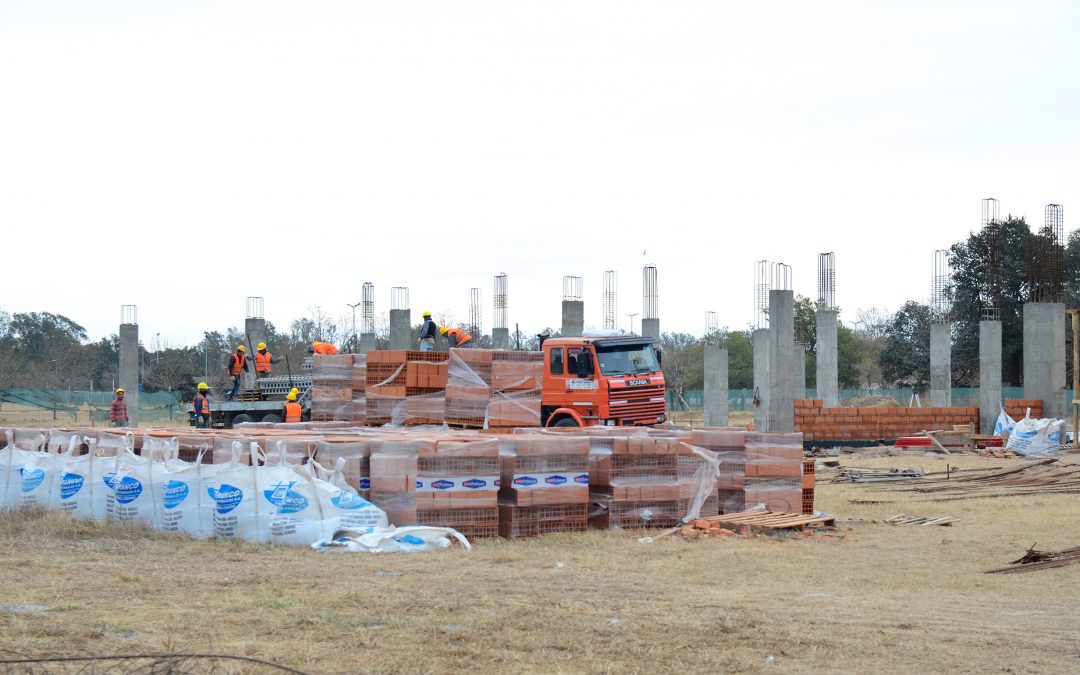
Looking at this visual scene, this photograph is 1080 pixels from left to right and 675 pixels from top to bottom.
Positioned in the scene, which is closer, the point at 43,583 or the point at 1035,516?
the point at 43,583

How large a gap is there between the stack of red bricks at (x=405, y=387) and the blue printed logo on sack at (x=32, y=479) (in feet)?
23.4

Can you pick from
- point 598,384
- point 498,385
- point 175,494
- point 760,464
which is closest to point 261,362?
point 498,385

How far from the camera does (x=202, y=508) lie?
1123 cm

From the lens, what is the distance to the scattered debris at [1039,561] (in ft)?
32.9

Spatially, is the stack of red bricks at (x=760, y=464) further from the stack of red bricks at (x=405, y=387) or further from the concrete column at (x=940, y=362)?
the concrete column at (x=940, y=362)

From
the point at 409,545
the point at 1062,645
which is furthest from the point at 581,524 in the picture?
the point at 1062,645

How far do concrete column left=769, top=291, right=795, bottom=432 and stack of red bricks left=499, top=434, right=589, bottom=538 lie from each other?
1456cm

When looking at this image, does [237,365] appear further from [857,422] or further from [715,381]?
[857,422]

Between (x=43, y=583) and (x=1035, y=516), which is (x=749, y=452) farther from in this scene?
(x=43, y=583)

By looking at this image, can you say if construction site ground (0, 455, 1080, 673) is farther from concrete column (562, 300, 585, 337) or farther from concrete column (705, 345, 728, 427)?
concrete column (705, 345, 728, 427)

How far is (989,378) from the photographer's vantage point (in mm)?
31984

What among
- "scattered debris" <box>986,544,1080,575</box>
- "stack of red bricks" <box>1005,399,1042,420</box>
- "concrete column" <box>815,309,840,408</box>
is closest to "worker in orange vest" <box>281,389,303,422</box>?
"concrete column" <box>815,309,840,408</box>

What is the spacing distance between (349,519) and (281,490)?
74 cm

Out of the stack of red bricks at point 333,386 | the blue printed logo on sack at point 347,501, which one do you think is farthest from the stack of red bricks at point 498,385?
the blue printed logo on sack at point 347,501
